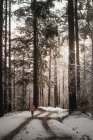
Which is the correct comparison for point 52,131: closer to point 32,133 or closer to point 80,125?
point 32,133

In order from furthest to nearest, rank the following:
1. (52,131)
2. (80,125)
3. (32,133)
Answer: (80,125) → (52,131) → (32,133)

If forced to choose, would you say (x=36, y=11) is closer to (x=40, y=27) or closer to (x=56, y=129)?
(x=40, y=27)

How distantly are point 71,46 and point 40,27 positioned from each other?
9.37 metres

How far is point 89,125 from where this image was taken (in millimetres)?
15969

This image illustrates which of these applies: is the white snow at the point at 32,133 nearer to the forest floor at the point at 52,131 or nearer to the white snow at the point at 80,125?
the forest floor at the point at 52,131

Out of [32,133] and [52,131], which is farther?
[52,131]

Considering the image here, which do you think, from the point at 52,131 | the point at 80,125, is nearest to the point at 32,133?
the point at 52,131

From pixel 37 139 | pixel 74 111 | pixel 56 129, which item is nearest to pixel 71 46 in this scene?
pixel 74 111

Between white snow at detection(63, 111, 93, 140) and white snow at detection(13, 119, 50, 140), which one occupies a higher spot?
white snow at detection(13, 119, 50, 140)

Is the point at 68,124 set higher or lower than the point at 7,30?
lower

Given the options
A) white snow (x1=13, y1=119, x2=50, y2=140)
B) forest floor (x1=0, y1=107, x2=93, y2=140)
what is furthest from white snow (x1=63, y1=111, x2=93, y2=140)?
white snow (x1=13, y1=119, x2=50, y2=140)

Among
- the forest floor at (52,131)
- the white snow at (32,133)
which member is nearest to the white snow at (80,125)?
the forest floor at (52,131)

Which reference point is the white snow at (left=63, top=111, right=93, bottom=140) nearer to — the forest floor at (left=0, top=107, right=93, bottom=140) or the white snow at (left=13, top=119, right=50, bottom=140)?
the forest floor at (left=0, top=107, right=93, bottom=140)

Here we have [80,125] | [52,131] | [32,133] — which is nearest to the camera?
[32,133]
